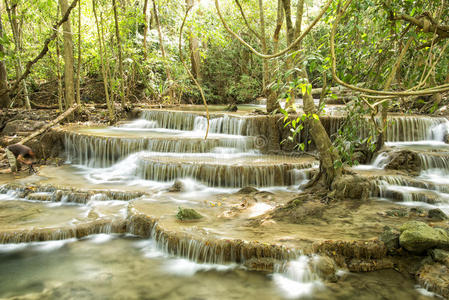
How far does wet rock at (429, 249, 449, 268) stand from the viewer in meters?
4.50

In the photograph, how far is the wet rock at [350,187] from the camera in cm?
667

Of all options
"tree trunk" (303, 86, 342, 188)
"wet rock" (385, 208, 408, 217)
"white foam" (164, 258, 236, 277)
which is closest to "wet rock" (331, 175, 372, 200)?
"tree trunk" (303, 86, 342, 188)

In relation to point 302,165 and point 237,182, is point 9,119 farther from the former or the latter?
point 302,165

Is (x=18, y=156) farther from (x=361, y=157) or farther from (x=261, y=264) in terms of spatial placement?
(x=361, y=157)

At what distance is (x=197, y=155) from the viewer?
1002 centimetres

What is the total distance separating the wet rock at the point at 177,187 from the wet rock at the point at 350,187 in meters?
3.24

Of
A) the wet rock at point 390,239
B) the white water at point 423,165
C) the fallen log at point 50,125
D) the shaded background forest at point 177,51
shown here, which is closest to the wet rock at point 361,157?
the white water at point 423,165

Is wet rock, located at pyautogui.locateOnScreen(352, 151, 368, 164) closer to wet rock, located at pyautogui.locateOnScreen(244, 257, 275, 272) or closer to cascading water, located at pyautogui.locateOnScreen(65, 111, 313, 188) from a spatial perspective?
cascading water, located at pyautogui.locateOnScreen(65, 111, 313, 188)

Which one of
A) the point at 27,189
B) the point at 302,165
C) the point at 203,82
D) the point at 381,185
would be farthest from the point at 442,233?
the point at 203,82

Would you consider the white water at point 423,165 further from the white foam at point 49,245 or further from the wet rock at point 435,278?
the white foam at point 49,245

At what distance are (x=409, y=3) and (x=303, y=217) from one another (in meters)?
3.46

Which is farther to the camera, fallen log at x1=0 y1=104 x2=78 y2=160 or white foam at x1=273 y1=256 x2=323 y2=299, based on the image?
fallen log at x1=0 y1=104 x2=78 y2=160

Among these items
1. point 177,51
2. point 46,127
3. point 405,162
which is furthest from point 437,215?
point 177,51

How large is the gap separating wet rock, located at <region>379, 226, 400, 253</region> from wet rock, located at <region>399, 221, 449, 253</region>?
82 millimetres
